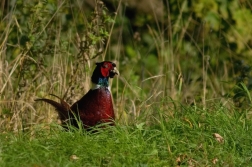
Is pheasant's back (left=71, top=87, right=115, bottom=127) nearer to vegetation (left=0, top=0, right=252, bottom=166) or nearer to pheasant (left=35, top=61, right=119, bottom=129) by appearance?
pheasant (left=35, top=61, right=119, bottom=129)

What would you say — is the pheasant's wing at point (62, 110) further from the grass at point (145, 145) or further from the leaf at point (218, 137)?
the leaf at point (218, 137)

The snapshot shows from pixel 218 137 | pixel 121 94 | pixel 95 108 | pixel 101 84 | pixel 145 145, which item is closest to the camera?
pixel 145 145

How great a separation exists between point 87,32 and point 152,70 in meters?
4.36

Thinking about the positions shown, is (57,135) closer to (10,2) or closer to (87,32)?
(87,32)

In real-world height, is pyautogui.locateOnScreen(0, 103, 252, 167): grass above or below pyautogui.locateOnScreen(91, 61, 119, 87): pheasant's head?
below

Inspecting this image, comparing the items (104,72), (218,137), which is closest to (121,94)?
(104,72)

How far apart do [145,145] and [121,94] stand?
2991 millimetres

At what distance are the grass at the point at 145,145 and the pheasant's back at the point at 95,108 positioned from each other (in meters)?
0.47

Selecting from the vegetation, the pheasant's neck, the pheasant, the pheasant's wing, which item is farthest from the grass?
the pheasant's neck

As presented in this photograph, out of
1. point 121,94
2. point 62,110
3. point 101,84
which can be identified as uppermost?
point 101,84

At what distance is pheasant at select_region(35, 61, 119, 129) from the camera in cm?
709

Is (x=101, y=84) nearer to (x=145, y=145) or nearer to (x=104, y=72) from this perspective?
(x=104, y=72)

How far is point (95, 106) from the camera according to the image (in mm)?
7191

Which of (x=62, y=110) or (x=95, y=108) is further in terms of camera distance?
(x=62, y=110)
